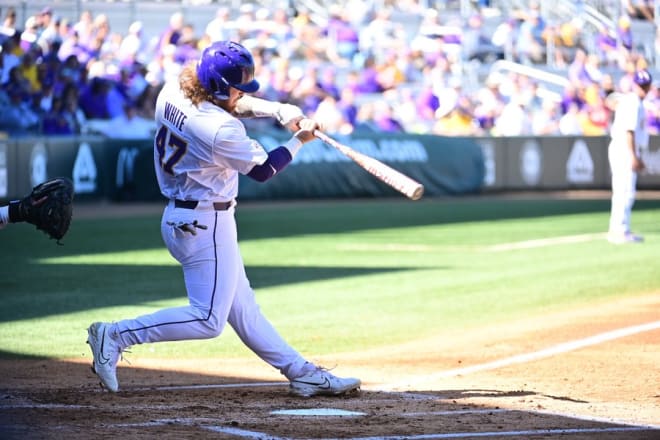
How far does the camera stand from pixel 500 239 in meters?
16.6

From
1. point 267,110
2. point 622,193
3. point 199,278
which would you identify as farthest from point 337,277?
point 199,278

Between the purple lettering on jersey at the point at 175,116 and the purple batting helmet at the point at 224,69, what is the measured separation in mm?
202

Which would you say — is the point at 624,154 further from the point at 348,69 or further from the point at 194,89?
the point at 348,69

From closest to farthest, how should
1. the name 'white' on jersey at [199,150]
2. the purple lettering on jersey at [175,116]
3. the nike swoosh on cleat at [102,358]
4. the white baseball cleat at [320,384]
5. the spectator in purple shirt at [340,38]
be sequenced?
the name 'white' on jersey at [199,150] → the purple lettering on jersey at [175,116] → the nike swoosh on cleat at [102,358] → the white baseball cleat at [320,384] → the spectator in purple shirt at [340,38]

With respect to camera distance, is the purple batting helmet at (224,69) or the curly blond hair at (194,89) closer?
the purple batting helmet at (224,69)

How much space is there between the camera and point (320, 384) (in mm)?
6609

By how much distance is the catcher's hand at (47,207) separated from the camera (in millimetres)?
6645

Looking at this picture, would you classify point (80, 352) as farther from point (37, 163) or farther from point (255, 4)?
point (255, 4)

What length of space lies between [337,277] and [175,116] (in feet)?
20.9

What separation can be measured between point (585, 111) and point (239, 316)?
23.7m

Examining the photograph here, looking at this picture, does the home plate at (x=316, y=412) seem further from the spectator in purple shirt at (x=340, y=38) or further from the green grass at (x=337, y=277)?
the spectator in purple shirt at (x=340, y=38)

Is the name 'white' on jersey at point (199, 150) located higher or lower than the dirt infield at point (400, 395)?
higher

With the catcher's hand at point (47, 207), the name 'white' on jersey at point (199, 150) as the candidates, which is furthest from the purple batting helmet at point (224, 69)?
the catcher's hand at point (47, 207)

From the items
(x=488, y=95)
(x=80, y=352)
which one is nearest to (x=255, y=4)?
(x=488, y=95)
